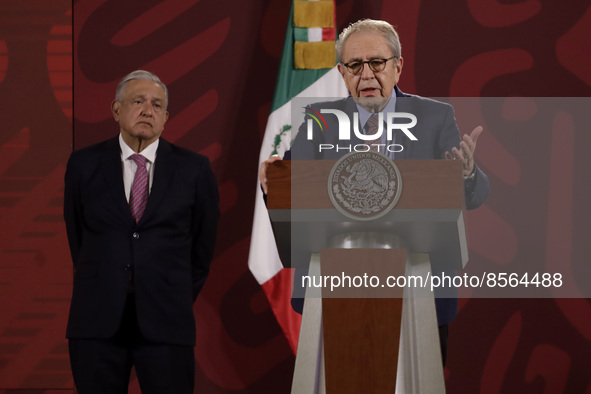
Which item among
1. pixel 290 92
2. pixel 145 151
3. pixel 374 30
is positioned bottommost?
pixel 145 151

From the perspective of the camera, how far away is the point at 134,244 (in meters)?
2.35

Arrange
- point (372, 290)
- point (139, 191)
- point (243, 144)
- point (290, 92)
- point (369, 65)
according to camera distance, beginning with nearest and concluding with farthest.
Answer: point (372, 290), point (369, 65), point (139, 191), point (290, 92), point (243, 144)

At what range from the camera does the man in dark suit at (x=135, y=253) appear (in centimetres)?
228

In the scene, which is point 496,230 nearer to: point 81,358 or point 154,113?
point 154,113

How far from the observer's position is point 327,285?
146cm

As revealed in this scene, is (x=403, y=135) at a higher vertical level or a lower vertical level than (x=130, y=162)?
lower

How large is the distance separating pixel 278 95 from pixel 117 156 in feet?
4.38

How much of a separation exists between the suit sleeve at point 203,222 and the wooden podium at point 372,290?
1053mm

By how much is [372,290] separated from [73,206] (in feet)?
4.74

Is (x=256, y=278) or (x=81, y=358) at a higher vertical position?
(x=256, y=278)

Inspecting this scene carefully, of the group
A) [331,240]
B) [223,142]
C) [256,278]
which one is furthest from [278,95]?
[331,240]

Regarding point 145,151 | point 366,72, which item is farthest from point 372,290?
point 145,151

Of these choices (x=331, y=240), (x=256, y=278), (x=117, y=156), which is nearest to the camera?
(x=331, y=240)

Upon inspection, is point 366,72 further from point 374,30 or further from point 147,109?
point 147,109
